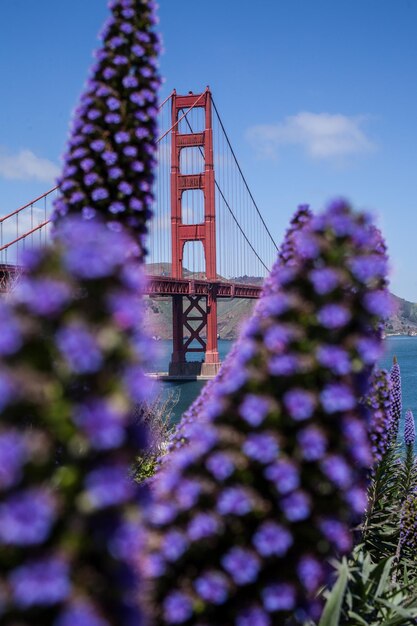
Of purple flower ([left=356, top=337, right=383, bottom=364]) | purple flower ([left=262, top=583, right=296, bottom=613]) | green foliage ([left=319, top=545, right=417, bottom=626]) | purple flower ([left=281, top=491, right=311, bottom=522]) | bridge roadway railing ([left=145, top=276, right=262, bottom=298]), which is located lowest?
green foliage ([left=319, top=545, right=417, bottom=626])

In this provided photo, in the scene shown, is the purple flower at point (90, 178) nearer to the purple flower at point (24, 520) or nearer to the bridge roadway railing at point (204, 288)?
the purple flower at point (24, 520)

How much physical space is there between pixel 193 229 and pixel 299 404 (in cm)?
4498

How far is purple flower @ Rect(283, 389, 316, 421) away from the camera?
4.71 feet

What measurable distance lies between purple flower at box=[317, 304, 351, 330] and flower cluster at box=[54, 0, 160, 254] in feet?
3.57

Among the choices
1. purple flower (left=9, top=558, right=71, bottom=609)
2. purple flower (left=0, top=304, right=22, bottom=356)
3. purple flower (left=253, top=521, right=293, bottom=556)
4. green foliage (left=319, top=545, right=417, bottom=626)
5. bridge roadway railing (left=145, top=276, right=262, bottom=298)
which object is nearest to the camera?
purple flower (left=9, top=558, right=71, bottom=609)

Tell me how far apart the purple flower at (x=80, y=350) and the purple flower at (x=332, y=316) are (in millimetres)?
628

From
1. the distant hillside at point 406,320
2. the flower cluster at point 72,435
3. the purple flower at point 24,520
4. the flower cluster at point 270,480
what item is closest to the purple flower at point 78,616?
the flower cluster at point 72,435

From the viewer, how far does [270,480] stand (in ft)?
4.84

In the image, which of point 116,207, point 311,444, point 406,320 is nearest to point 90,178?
point 116,207

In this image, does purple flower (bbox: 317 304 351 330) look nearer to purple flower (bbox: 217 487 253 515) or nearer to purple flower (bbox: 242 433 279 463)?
purple flower (bbox: 242 433 279 463)

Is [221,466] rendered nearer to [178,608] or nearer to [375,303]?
[178,608]

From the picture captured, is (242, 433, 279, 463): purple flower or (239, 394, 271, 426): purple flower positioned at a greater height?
(239, 394, 271, 426): purple flower

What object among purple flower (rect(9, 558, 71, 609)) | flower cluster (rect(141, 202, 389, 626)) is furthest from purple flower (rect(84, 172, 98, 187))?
purple flower (rect(9, 558, 71, 609))

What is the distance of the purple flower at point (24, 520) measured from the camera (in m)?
0.96
